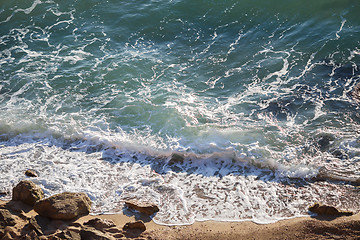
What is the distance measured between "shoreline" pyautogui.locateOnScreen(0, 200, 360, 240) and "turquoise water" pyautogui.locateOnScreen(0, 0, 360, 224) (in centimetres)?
27

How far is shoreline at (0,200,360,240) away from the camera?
6.22 meters

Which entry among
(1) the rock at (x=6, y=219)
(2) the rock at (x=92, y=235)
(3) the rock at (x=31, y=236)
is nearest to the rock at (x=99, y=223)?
(2) the rock at (x=92, y=235)

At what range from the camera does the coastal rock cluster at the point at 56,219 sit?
6168 millimetres

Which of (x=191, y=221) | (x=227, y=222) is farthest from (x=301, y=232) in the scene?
(x=191, y=221)

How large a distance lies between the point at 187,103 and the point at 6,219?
19.7 ft

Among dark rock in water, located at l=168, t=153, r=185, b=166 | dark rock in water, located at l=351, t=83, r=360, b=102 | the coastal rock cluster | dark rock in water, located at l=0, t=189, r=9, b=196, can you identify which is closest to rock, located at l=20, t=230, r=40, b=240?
the coastal rock cluster

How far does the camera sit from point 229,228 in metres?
6.73

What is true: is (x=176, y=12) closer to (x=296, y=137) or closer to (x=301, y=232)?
(x=296, y=137)

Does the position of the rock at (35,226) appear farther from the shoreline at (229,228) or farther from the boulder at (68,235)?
the boulder at (68,235)

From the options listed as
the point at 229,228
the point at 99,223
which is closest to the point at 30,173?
the point at 99,223

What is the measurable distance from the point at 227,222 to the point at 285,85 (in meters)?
5.95

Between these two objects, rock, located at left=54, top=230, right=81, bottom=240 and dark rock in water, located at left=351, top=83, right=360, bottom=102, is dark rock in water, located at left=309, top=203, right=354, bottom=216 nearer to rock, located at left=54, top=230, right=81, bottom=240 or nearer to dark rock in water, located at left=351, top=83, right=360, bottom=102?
rock, located at left=54, top=230, right=81, bottom=240

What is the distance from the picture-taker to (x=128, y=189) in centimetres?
799

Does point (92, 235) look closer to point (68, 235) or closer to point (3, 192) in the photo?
point (68, 235)
